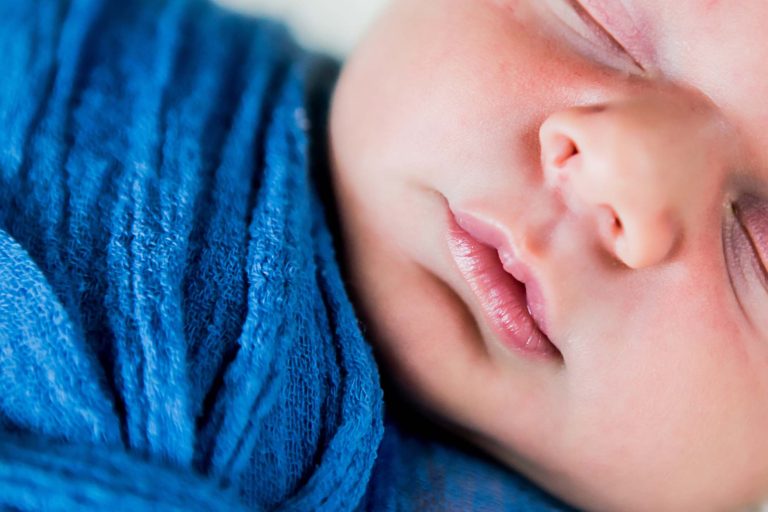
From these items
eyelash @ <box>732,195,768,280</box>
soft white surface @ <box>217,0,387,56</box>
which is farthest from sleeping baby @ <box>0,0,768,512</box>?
soft white surface @ <box>217,0,387,56</box>

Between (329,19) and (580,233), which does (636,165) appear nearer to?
(580,233)

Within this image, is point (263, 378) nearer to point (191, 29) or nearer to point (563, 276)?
point (563, 276)

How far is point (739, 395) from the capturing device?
1.86 feet

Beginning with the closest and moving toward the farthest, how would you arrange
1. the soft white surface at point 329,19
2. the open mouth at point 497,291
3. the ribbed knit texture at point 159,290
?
the ribbed knit texture at point 159,290
the open mouth at point 497,291
the soft white surface at point 329,19

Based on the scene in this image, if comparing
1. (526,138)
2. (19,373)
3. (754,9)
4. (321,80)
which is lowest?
(19,373)

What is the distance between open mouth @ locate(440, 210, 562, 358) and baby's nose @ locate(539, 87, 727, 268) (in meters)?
0.07

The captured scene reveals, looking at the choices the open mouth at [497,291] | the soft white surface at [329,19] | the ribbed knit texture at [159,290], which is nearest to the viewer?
the ribbed knit texture at [159,290]

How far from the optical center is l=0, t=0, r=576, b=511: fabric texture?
18.1 inches

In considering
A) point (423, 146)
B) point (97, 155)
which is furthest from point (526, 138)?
point (97, 155)

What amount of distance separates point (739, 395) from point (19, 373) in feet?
1.55

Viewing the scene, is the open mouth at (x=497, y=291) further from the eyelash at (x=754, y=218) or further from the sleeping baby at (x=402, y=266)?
the eyelash at (x=754, y=218)

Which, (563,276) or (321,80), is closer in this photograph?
(563,276)

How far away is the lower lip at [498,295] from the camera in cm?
56

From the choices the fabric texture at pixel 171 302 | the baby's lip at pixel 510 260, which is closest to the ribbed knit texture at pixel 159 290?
the fabric texture at pixel 171 302
